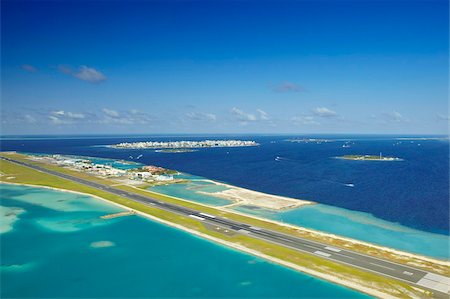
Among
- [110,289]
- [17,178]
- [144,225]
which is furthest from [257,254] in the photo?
[17,178]

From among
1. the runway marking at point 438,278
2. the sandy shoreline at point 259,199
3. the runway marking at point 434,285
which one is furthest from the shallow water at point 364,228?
the runway marking at point 434,285

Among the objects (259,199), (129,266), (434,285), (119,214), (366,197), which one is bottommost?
(434,285)

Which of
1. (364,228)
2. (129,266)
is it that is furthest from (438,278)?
(129,266)

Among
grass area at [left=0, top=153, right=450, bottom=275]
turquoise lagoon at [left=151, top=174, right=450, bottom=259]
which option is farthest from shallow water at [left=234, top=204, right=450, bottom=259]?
grass area at [left=0, top=153, right=450, bottom=275]

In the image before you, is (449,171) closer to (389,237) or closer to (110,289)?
(389,237)

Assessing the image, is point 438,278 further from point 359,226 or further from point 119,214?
point 119,214
